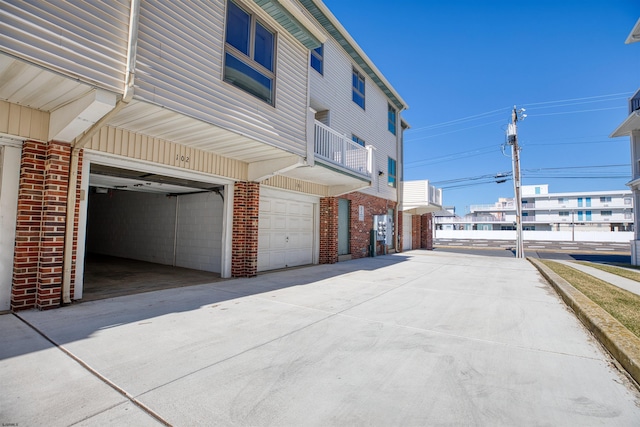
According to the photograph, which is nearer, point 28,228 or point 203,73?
point 28,228

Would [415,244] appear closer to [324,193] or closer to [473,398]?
[324,193]

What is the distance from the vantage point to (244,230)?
335 inches

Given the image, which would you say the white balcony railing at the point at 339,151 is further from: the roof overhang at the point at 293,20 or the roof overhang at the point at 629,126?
the roof overhang at the point at 629,126

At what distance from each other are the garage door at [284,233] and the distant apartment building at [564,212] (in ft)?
183

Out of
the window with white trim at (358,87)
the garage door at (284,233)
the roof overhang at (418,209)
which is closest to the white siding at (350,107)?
the window with white trim at (358,87)

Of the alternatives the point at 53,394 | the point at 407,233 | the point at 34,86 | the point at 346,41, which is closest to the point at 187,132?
the point at 34,86

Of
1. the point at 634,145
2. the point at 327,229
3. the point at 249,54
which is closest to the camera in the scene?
the point at 249,54

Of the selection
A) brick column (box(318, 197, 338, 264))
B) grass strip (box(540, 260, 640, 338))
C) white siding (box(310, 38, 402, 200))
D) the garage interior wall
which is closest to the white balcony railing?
white siding (box(310, 38, 402, 200))

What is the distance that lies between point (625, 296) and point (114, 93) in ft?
32.0

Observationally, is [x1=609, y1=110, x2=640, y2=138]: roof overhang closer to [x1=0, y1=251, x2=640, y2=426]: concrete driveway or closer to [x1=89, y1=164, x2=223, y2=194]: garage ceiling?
[x1=0, y1=251, x2=640, y2=426]: concrete driveway

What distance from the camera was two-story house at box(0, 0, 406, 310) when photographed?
4.14 m

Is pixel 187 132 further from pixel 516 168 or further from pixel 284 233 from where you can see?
pixel 516 168

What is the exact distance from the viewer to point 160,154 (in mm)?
6496

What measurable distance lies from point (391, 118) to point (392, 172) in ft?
10.4
